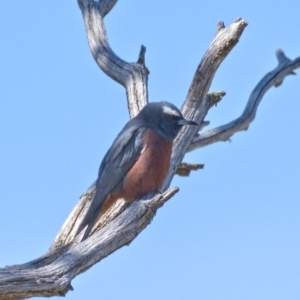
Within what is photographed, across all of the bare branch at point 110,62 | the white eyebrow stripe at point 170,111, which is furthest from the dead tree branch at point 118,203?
the white eyebrow stripe at point 170,111

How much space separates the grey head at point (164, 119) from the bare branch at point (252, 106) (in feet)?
4.91

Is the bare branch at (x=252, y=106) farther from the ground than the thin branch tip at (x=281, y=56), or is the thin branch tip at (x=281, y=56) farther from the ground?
the thin branch tip at (x=281, y=56)

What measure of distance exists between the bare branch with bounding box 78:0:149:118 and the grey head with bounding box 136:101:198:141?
29.2 inches

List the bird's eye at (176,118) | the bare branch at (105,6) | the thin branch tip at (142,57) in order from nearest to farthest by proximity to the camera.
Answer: the bird's eye at (176,118) < the thin branch tip at (142,57) < the bare branch at (105,6)

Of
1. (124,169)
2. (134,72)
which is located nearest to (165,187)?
(124,169)

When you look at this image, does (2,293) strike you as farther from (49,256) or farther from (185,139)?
(185,139)

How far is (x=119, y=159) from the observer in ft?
26.6

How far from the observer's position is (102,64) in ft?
33.1

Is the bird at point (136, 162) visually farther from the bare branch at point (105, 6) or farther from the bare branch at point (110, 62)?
the bare branch at point (105, 6)

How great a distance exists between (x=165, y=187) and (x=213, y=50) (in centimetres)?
174

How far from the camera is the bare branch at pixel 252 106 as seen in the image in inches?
403

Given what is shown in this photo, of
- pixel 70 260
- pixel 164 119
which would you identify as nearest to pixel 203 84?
pixel 164 119

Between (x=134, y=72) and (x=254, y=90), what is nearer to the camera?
(x=134, y=72)

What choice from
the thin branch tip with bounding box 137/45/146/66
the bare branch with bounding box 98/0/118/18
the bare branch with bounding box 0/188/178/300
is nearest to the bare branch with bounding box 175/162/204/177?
the thin branch tip with bounding box 137/45/146/66
